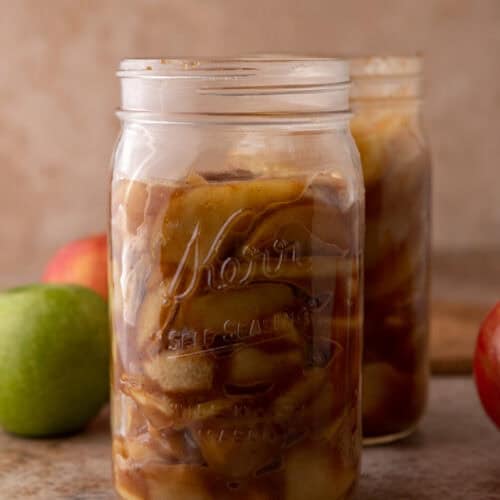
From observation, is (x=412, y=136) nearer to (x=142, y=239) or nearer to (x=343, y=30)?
(x=142, y=239)

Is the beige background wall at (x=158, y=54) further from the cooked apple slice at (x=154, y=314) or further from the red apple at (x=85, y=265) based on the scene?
the cooked apple slice at (x=154, y=314)

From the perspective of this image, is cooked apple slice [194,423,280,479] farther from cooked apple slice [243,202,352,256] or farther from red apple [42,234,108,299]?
red apple [42,234,108,299]

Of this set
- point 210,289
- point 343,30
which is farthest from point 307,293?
point 343,30

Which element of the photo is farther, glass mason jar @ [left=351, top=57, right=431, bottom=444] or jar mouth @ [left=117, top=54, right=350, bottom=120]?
glass mason jar @ [left=351, top=57, right=431, bottom=444]

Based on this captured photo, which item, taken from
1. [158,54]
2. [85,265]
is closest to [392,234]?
[85,265]

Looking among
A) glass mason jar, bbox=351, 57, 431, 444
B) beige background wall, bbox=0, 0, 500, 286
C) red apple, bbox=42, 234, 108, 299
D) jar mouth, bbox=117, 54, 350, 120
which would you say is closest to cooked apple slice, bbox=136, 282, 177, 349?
jar mouth, bbox=117, 54, 350, 120

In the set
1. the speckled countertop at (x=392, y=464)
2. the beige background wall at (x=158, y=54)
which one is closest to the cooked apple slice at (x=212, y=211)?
the speckled countertop at (x=392, y=464)
